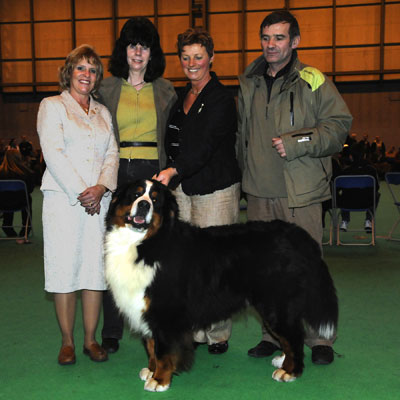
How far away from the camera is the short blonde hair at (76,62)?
3.59m

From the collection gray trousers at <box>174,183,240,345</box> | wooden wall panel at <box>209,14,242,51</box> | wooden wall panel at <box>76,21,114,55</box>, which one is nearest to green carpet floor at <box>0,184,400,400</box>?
gray trousers at <box>174,183,240,345</box>

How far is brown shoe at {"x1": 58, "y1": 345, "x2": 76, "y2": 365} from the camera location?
3613 millimetres

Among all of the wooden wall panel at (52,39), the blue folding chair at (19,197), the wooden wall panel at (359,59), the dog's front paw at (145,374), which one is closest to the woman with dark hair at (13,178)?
the blue folding chair at (19,197)

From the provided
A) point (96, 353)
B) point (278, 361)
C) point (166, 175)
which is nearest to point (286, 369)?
point (278, 361)

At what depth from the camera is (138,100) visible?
3857mm

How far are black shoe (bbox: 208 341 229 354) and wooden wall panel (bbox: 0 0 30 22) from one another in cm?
2265

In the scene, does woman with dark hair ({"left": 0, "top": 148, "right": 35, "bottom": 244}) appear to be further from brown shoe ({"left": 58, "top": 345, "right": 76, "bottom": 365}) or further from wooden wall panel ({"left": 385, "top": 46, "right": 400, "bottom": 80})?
wooden wall panel ({"left": 385, "top": 46, "right": 400, "bottom": 80})

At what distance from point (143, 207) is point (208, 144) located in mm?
733

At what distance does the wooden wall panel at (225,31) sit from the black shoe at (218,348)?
19.8 metres

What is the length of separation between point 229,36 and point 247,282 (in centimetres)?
2048

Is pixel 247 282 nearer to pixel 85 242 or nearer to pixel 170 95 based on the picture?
pixel 85 242

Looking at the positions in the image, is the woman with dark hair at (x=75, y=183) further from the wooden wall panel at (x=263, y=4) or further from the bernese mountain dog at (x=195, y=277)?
the wooden wall panel at (x=263, y=4)

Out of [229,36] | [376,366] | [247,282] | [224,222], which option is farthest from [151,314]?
[229,36]

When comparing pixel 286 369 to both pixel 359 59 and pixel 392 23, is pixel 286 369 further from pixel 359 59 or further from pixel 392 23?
pixel 392 23
